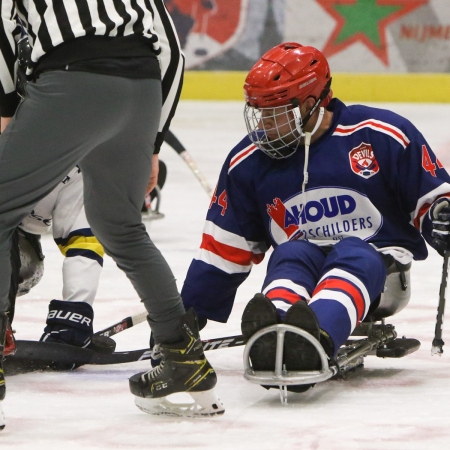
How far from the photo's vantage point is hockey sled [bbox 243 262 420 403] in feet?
6.91

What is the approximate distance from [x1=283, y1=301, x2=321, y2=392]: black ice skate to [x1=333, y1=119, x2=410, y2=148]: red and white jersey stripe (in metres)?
0.51

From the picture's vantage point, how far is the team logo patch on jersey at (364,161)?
240 centimetres

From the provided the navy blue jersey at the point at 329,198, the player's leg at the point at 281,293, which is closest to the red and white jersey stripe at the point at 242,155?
the navy blue jersey at the point at 329,198

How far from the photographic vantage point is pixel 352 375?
240 centimetres

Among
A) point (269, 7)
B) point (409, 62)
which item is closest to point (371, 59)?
point (409, 62)

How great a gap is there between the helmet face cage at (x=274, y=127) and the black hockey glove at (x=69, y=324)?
598 mm

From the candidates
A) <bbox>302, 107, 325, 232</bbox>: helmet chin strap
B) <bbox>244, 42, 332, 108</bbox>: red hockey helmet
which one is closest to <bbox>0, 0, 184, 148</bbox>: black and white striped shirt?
<bbox>244, 42, 332, 108</bbox>: red hockey helmet

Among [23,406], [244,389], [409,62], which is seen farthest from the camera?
[409,62]

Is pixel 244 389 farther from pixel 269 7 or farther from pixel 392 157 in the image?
pixel 269 7

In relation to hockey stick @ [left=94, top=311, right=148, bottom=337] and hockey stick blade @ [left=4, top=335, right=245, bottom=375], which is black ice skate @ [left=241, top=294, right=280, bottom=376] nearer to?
hockey stick blade @ [left=4, top=335, right=245, bottom=375]

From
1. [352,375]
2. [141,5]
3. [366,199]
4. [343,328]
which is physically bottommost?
[352,375]

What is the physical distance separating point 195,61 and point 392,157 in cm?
945

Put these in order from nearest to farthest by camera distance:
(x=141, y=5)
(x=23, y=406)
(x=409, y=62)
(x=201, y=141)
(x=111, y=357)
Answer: (x=141, y=5) → (x=23, y=406) → (x=111, y=357) → (x=201, y=141) → (x=409, y=62)

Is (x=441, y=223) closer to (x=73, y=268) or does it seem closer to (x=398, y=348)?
(x=398, y=348)
